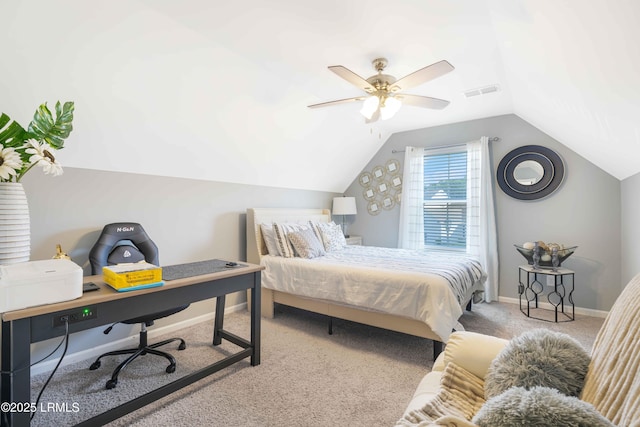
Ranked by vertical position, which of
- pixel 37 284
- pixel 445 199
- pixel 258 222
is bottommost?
pixel 37 284

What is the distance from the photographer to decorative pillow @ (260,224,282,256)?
339cm

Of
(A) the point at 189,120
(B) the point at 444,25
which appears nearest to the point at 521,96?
(B) the point at 444,25

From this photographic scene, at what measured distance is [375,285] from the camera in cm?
257

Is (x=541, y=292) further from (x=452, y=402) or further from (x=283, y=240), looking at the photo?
(x=452, y=402)

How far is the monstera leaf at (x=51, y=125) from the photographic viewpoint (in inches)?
63.6

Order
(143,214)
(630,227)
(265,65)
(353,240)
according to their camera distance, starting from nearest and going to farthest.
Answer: (265,65)
(143,214)
(630,227)
(353,240)

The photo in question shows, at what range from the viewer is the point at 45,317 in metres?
1.34

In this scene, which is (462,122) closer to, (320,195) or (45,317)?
(320,195)

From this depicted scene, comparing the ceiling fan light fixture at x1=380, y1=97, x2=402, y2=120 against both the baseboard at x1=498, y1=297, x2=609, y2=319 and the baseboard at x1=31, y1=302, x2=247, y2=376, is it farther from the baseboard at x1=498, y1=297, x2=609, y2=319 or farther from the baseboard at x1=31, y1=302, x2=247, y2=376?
the baseboard at x1=498, y1=297, x2=609, y2=319

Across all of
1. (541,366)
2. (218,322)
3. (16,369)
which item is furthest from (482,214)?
(16,369)

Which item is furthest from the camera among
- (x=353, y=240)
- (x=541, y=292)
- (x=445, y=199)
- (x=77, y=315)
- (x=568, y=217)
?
(x=353, y=240)

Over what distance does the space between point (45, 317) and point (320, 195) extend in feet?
13.0

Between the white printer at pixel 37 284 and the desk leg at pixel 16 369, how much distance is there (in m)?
0.09

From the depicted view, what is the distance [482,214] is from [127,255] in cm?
410
